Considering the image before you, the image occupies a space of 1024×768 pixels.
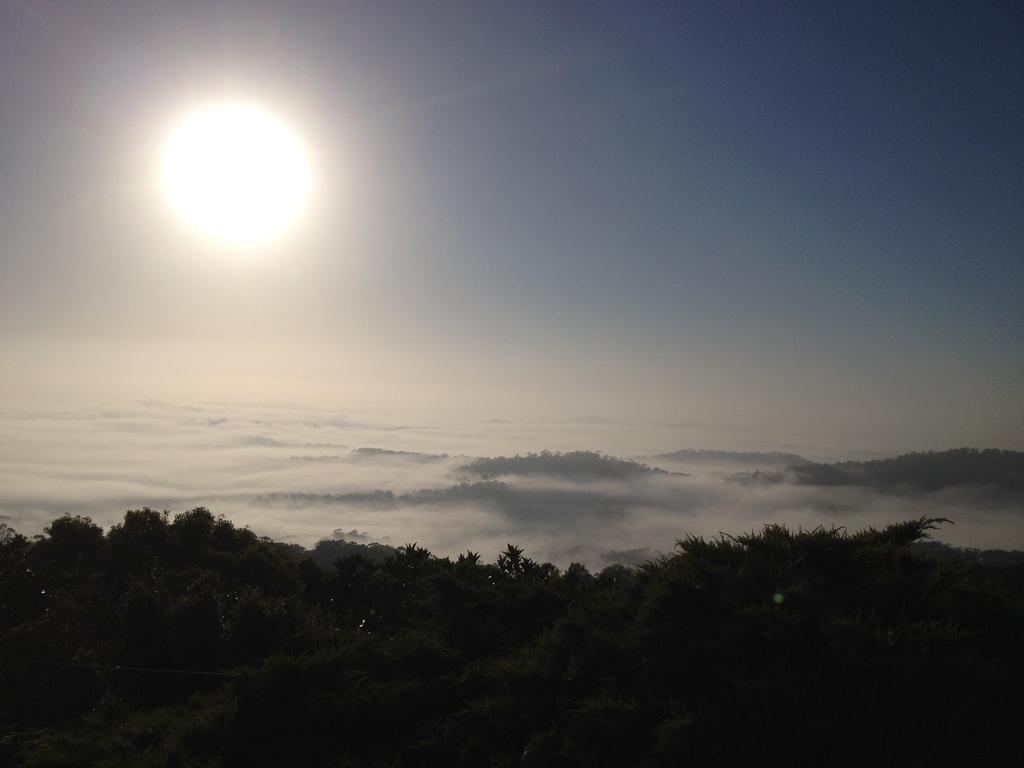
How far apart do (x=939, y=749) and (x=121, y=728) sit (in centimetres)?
1284

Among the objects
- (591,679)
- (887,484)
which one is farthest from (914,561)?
(887,484)

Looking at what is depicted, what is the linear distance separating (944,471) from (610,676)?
122 metres

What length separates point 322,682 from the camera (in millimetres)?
10805

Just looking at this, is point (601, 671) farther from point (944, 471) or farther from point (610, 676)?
point (944, 471)

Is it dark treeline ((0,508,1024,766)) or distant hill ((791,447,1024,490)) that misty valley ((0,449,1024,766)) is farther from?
distant hill ((791,447,1024,490))

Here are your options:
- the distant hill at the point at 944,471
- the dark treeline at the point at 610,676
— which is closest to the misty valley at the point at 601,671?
the dark treeline at the point at 610,676

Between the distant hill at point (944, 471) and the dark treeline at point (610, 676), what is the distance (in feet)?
337

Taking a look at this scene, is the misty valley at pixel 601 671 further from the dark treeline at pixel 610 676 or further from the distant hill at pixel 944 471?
the distant hill at pixel 944 471

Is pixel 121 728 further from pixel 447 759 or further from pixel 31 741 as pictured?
pixel 447 759

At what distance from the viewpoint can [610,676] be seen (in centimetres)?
847

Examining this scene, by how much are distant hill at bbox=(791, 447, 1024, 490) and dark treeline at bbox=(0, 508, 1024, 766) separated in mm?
102628

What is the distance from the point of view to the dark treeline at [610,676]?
6.62 m

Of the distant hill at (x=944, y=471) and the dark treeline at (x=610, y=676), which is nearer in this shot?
the dark treeline at (x=610, y=676)

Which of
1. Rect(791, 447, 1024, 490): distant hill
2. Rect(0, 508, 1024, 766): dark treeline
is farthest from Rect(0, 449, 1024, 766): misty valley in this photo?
Rect(791, 447, 1024, 490): distant hill
